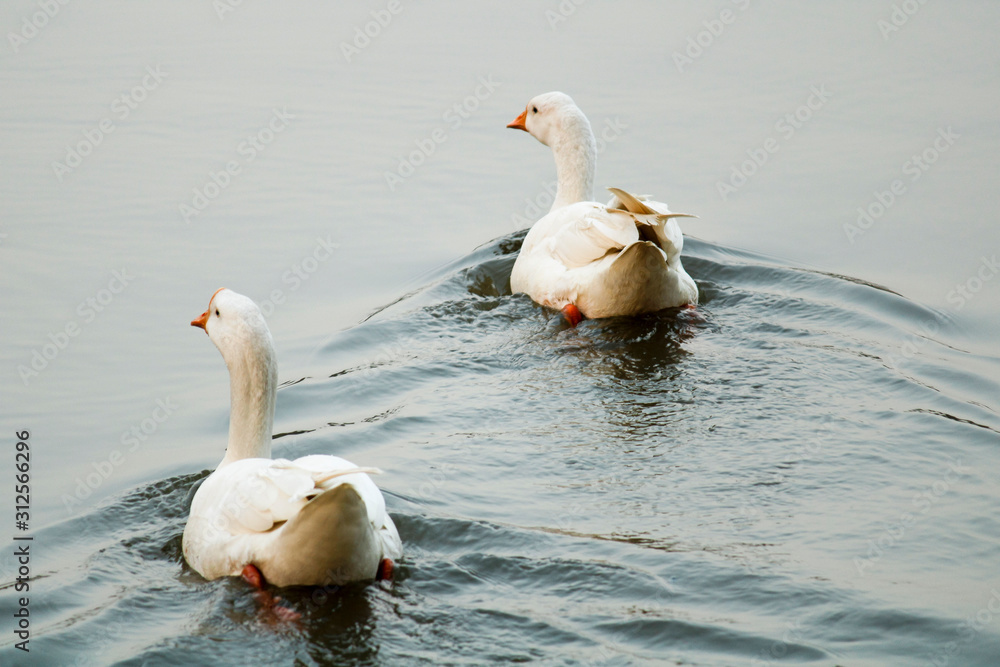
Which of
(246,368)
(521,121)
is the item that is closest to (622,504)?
(246,368)

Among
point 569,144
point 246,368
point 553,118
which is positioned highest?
point 553,118

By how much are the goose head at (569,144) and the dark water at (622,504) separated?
1.67 metres

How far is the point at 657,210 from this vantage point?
A: 8.65 meters

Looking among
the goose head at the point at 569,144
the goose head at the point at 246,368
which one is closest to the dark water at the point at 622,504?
the goose head at the point at 246,368

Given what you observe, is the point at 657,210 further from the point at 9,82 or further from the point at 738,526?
the point at 9,82

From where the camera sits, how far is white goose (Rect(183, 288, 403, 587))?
510 centimetres

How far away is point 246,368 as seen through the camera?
245 inches

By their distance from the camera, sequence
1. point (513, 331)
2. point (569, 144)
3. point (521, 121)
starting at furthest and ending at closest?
1. point (521, 121)
2. point (569, 144)
3. point (513, 331)

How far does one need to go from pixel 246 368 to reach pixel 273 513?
117cm

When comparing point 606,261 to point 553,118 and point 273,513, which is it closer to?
point 553,118

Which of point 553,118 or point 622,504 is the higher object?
point 553,118

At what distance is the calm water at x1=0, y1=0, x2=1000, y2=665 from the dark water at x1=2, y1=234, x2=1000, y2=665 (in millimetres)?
25

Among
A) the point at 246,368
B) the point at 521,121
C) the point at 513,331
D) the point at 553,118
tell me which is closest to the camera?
the point at 246,368

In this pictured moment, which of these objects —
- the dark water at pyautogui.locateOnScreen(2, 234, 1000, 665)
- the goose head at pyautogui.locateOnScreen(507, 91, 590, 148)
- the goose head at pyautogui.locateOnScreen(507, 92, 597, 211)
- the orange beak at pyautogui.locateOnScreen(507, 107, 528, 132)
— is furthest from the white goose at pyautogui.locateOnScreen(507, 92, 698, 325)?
the orange beak at pyautogui.locateOnScreen(507, 107, 528, 132)
